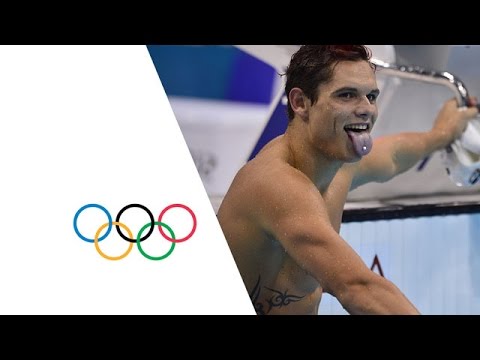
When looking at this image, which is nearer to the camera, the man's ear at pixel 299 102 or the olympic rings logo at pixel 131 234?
the man's ear at pixel 299 102

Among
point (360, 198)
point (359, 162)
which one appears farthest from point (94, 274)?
point (360, 198)

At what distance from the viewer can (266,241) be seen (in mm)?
1649

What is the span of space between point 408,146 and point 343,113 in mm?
362

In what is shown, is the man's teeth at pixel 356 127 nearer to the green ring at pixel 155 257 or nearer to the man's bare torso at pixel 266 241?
the man's bare torso at pixel 266 241

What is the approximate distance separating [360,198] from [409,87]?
32cm

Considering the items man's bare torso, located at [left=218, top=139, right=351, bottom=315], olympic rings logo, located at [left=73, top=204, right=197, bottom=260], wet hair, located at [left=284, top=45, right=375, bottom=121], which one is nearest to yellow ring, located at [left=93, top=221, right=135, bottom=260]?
olympic rings logo, located at [left=73, top=204, right=197, bottom=260]

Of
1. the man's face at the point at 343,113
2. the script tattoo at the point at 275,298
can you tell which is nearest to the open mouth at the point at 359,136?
the man's face at the point at 343,113

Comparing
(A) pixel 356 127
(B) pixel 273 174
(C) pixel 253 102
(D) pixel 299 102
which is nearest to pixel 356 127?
(A) pixel 356 127

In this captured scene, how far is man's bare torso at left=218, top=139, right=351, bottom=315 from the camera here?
1.61 m

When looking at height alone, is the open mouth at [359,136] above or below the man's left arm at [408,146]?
below

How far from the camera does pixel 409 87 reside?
7.62ft

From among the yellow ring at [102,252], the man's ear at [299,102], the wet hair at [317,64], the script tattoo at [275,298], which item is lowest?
the script tattoo at [275,298]

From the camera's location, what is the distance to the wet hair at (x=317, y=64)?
5.60 feet

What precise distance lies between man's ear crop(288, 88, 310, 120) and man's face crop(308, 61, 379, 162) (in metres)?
0.01
